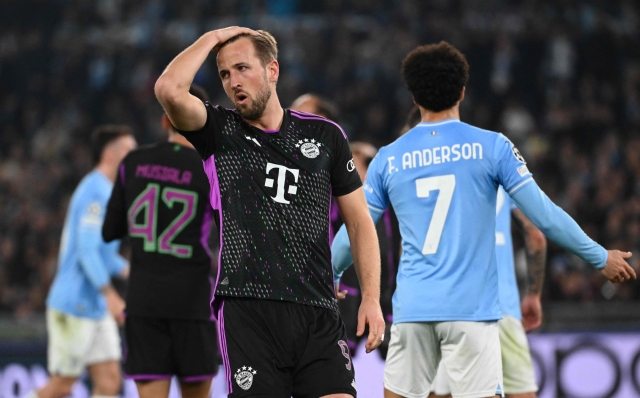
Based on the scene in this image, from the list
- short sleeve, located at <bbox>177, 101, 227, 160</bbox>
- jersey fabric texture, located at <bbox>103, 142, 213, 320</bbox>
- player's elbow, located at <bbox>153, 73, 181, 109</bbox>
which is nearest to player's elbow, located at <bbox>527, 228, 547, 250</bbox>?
jersey fabric texture, located at <bbox>103, 142, 213, 320</bbox>

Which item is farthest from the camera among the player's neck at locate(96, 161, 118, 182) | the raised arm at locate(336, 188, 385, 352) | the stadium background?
the stadium background

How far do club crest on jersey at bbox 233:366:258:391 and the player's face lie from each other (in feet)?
3.46

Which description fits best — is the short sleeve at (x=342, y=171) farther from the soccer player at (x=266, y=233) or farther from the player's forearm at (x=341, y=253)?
the player's forearm at (x=341, y=253)

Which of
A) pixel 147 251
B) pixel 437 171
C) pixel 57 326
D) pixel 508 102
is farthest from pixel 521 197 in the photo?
pixel 508 102

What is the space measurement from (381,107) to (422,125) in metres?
11.3

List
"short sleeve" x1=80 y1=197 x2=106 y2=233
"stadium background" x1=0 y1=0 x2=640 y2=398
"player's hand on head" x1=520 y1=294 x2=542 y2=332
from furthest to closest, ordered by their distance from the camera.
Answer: "stadium background" x1=0 y1=0 x2=640 y2=398
"short sleeve" x1=80 y1=197 x2=106 y2=233
"player's hand on head" x1=520 y1=294 x2=542 y2=332

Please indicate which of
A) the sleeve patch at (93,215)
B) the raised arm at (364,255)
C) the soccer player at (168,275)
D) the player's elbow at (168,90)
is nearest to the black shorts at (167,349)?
the soccer player at (168,275)

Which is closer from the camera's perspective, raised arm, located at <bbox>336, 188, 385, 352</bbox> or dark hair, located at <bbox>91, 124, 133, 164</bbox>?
raised arm, located at <bbox>336, 188, 385, 352</bbox>

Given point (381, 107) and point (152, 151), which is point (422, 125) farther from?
point (381, 107)

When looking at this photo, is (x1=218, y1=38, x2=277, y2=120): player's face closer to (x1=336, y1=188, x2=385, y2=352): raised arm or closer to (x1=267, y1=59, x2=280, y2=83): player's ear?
(x1=267, y1=59, x2=280, y2=83): player's ear

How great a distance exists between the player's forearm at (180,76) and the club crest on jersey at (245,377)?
1103 mm

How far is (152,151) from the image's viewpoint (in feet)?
19.0

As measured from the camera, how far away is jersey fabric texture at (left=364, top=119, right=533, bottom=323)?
4.54 m

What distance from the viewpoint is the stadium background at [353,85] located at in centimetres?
1342
